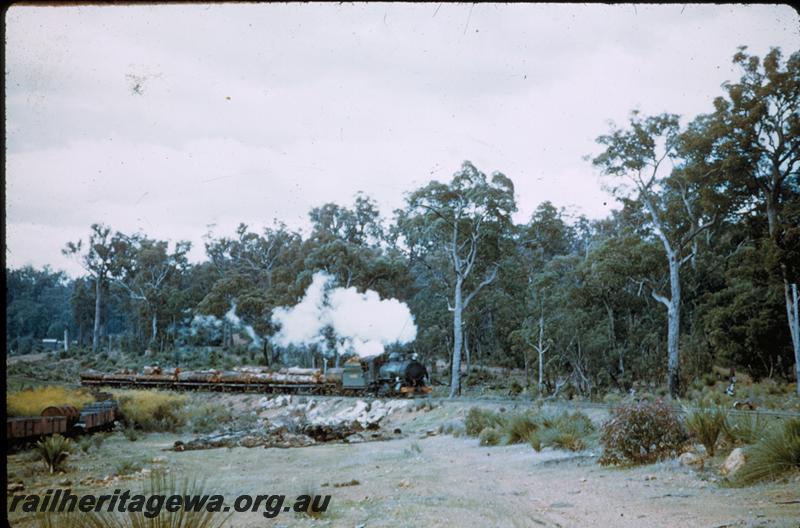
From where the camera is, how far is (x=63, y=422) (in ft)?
42.4

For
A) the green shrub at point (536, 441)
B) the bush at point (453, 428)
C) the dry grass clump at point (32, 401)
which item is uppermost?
the dry grass clump at point (32, 401)

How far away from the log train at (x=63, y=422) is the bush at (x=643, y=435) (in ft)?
38.0

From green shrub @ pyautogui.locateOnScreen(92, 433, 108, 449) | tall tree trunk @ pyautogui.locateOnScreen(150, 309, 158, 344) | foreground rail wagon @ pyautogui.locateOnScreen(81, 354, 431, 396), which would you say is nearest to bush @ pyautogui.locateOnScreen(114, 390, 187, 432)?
green shrub @ pyautogui.locateOnScreen(92, 433, 108, 449)

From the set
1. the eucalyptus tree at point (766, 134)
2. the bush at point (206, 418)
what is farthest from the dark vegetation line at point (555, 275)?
the bush at point (206, 418)

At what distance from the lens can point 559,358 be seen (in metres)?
29.2

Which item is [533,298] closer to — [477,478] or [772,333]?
[772,333]

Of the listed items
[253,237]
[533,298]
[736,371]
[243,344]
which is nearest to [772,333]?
[736,371]

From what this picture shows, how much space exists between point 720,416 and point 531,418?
16.5 feet

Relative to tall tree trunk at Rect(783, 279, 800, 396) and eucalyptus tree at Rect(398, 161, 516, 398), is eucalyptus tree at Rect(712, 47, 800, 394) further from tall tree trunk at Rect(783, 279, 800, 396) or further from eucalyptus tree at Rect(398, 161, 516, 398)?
eucalyptus tree at Rect(398, 161, 516, 398)

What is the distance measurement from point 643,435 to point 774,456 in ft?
7.33

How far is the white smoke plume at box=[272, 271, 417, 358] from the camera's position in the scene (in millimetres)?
31984

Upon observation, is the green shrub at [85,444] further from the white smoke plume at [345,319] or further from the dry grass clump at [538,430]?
the white smoke plume at [345,319]

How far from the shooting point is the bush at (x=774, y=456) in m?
6.31

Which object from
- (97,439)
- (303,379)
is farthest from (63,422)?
(303,379)
